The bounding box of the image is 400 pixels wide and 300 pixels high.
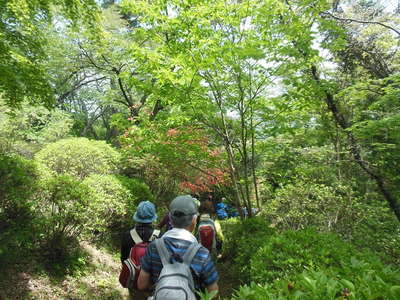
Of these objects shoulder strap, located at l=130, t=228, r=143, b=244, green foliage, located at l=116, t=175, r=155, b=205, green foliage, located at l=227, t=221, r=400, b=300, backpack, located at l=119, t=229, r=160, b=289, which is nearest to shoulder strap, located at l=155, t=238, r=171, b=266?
green foliage, located at l=227, t=221, r=400, b=300

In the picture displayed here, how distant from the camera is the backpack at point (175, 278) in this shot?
1.44 m

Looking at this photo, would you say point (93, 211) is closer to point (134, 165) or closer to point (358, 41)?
point (134, 165)

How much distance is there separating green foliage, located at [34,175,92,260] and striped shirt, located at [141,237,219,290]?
3.10 m

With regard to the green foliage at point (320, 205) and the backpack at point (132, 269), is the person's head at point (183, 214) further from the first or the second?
the green foliage at point (320, 205)

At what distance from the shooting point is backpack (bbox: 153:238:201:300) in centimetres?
144

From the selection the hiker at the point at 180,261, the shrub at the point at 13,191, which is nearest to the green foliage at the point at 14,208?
the shrub at the point at 13,191

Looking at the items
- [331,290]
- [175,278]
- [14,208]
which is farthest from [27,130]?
[331,290]

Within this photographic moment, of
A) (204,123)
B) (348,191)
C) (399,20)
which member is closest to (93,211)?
(204,123)

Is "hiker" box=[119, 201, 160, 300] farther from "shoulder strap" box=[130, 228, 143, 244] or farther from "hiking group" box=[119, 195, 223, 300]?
"hiking group" box=[119, 195, 223, 300]

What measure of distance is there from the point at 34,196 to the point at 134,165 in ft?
17.6

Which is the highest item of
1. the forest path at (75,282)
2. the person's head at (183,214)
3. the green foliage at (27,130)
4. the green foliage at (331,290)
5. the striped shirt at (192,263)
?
the green foliage at (27,130)

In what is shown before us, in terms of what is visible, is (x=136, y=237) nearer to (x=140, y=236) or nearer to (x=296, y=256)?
(x=140, y=236)

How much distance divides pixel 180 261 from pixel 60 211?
3.51 m

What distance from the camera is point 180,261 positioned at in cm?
169
